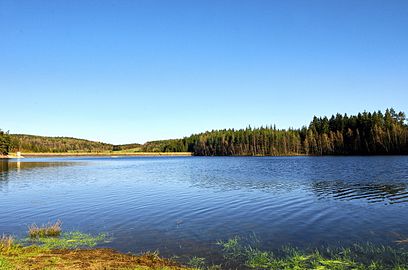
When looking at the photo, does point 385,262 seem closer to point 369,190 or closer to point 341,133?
point 369,190

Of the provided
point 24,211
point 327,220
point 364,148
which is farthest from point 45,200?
point 364,148

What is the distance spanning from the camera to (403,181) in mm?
46094

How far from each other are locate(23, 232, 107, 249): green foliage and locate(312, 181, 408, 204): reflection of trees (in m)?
24.8

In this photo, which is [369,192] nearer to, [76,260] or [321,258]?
[321,258]

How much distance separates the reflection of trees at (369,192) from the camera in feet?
106

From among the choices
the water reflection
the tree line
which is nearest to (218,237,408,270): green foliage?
the water reflection

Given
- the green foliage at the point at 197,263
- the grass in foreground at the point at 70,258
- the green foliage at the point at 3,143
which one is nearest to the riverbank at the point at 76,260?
the grass in foreground at the point at 70,258

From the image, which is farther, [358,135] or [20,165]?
[358,135]

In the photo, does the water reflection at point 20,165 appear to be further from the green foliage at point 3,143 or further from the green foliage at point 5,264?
the green foliage at point 5,264

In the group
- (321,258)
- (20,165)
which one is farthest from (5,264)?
(20,165)

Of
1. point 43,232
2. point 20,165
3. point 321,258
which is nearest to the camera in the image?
point 321,258

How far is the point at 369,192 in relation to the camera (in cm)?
3681

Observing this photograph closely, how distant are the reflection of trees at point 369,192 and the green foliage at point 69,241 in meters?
24.8

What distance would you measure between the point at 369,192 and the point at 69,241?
32621 millimetres
